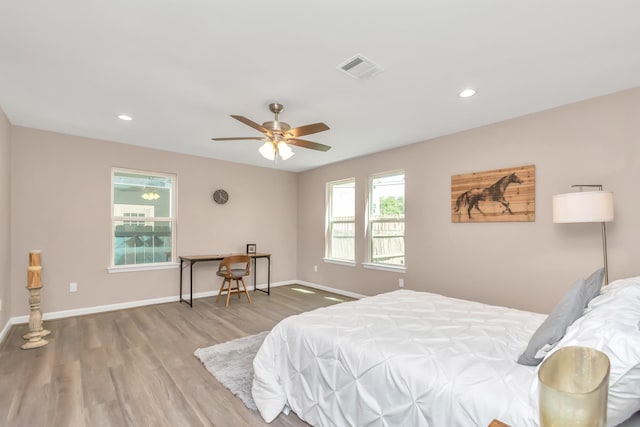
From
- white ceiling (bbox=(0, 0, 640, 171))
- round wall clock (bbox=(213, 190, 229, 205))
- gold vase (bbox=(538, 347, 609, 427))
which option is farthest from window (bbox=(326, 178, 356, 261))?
gold vase (bbox=(538, 347, 609, 427))

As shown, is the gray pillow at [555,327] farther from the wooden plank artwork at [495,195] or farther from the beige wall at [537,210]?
the wooden plank artwork at [495,195]

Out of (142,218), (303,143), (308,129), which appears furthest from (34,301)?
(308,129)

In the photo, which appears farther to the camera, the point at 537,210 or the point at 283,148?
the point at 537,210

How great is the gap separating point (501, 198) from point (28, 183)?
227 inches

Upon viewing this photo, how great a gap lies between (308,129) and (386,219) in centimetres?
259

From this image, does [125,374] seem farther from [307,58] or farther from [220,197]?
[220,197]

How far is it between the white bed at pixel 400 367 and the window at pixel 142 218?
3488 mm

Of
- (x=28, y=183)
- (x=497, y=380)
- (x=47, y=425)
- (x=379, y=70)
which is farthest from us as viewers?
(x=28, y=183)

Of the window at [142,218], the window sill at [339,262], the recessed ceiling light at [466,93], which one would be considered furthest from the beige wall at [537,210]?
the window at [142,218]

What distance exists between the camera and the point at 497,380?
1.28 meters

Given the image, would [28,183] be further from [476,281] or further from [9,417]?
[476,281]

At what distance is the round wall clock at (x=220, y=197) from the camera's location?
5.34m

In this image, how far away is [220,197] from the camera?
5.39m

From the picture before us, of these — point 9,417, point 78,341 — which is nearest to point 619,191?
point 9,417
